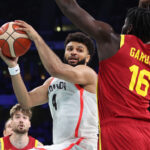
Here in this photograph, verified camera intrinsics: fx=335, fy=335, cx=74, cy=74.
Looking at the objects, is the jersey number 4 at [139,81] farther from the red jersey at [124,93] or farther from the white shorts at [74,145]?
the white shorts at [74,145]

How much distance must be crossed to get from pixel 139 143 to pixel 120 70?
53 centimetres

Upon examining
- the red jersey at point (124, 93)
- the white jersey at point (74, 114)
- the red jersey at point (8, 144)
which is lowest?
the red jersey at point (8, 144)

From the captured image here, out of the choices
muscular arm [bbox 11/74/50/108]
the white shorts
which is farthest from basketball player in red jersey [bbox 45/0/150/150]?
muscular arm [bbox 11/74/50/108]

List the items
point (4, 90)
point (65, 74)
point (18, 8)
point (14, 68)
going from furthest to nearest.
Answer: point (4, 90) → point (18, 8) → point (14, 68) → point (65, 74)

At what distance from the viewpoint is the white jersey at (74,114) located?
136 inches

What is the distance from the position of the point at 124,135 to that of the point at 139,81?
421mm

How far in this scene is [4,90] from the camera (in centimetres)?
1317

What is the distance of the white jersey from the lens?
11.3 ft

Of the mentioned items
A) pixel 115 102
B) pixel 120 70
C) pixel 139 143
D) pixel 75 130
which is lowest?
pixel 75 130

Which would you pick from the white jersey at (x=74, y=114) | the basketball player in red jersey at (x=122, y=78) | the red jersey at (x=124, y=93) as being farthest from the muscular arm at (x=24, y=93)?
the red jersey at (x=124, y=93)

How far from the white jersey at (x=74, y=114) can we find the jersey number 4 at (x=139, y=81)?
1090 millimetres

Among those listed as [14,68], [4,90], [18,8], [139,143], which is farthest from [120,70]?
→ [4,90]

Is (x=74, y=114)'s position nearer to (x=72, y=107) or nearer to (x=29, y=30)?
(x=72, y=107)

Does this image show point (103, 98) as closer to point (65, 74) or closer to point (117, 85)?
point (117, 85)
